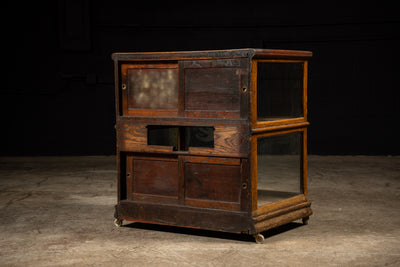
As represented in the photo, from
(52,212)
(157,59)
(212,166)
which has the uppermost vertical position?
(157,59)

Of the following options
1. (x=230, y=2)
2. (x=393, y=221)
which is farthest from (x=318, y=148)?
(x=393, y=221)

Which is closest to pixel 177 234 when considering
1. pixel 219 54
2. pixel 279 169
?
pixel 219 54

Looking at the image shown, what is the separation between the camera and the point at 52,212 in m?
5.06

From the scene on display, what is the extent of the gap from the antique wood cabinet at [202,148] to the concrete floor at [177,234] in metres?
0.17

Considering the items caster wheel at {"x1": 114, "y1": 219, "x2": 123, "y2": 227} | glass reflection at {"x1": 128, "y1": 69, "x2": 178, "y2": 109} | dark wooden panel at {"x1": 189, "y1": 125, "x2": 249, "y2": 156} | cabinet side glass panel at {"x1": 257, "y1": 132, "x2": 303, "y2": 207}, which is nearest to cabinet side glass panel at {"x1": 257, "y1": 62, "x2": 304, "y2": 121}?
cabinet side glass panel at {"x1": 257, "y1": 132, "x2": 303, "y2": 207}

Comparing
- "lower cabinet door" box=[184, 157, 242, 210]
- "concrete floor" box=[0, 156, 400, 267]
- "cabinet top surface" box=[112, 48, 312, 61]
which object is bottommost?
"concrete floor" box=[0, 156, 400, 267]

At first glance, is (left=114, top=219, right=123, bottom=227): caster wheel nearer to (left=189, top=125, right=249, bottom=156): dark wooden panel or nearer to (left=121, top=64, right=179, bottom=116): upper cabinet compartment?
(left=121, top=64, right=179, bottom=116): upper cabinet compartment

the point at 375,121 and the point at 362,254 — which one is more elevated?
the point at 375,121

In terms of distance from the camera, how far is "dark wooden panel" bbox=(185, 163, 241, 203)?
400 cm

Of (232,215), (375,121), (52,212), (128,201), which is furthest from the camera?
(375,121)

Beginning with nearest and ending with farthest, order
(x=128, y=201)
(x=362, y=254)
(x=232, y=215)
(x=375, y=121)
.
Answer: (x=362, y=254)
(x=232, y=215)
(x=128, y=201)
(x=375, y=121)

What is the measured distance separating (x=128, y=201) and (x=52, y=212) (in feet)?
3.35

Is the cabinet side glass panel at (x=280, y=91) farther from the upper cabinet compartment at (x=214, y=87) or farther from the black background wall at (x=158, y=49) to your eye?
the black background wall at (x=158, y=49)

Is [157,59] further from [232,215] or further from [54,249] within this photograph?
[54,249]
